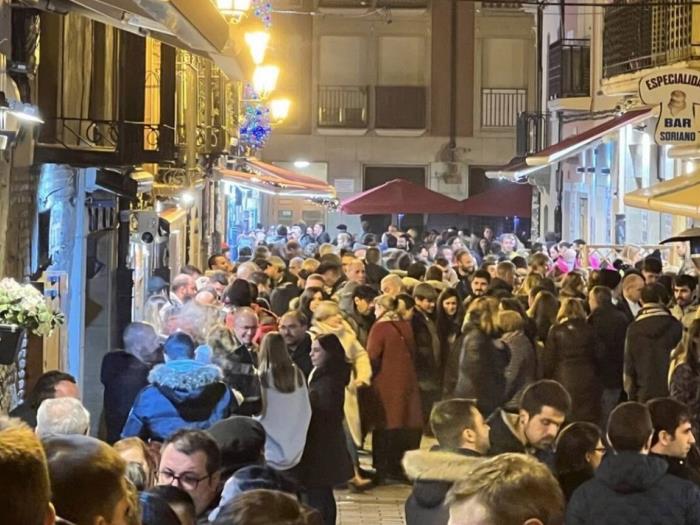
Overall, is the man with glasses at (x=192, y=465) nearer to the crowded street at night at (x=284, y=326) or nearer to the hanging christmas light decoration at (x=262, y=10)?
the crowded street at night at (x=284, y=326)

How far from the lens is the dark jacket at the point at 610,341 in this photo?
13320 mm

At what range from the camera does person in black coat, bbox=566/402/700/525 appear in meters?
6.63

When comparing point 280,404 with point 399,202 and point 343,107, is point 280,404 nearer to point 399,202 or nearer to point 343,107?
point 399,202

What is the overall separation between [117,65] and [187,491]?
24.9ft

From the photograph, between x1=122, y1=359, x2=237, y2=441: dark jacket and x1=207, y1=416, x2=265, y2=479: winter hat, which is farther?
x1=122, y1=359, x2=237, y2=441: dark jacket

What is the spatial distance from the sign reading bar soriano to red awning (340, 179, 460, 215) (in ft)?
52.0

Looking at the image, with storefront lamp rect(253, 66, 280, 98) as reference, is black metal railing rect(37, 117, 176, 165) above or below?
below

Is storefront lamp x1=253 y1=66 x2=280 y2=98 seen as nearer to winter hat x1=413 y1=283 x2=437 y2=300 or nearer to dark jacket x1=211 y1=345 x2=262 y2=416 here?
winter hat x1=413 y1=283 x2=437 y2=300

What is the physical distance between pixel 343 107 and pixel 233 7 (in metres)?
25.0

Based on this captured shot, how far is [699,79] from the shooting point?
18016mm

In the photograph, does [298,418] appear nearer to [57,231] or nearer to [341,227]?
[57,231]

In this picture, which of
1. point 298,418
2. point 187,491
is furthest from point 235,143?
point 187,491

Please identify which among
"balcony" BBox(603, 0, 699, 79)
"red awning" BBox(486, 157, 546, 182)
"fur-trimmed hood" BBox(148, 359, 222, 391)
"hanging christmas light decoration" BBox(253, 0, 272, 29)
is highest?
"hanging christmas light decoration" BBox(253, 0, 272, 29)

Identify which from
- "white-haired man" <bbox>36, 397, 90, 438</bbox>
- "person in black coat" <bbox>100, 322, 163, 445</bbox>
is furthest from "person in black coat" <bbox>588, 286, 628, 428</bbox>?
"white-haired man" <bbox>36, 397, 90, 438</bbox>
